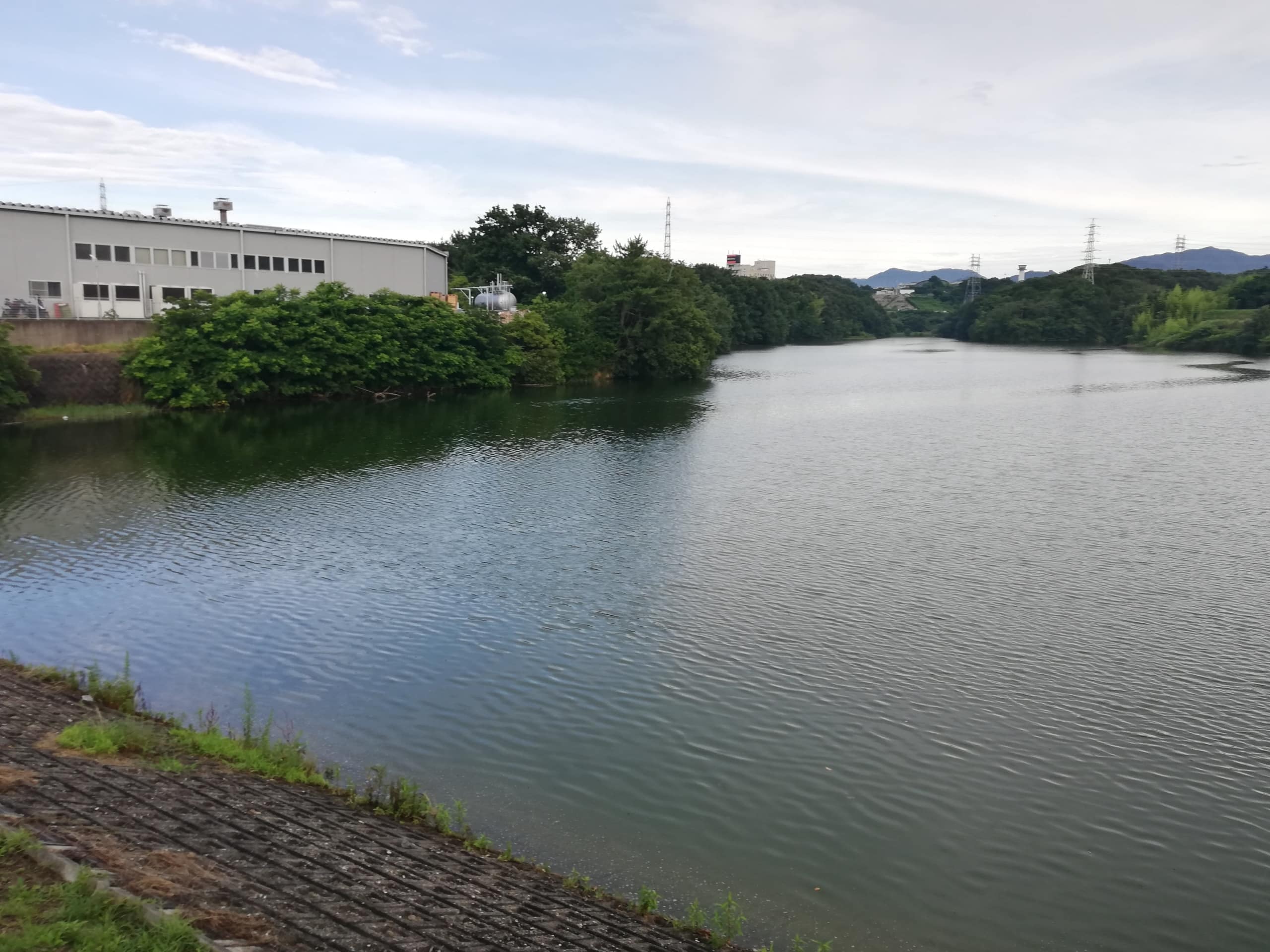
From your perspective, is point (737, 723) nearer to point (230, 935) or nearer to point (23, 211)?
point (230, 935)

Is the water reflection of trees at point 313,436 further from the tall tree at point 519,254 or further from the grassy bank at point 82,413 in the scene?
the tall tree at point 519,254

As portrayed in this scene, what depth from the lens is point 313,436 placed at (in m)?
45.2

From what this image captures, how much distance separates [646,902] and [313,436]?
3879 centimetres

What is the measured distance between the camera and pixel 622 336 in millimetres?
76812

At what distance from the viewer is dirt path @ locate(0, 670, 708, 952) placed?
8.67 metres

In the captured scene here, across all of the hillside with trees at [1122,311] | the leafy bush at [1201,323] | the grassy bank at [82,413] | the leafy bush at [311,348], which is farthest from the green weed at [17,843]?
the hillside with trees at [1122,311]

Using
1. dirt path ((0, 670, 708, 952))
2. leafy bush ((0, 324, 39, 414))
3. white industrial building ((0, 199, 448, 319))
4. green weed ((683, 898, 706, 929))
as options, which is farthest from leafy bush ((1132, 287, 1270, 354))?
dirt path ((0, 670, 708, 952))

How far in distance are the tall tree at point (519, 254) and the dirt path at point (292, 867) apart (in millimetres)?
86711

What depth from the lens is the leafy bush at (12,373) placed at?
43.9 metres

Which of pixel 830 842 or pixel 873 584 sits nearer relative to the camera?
pixel 830 842

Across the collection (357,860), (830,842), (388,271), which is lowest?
(830,842)

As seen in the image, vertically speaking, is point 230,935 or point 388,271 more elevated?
point 388,271

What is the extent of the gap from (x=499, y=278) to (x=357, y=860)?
265ft

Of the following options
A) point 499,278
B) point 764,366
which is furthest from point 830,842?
point 764,366
